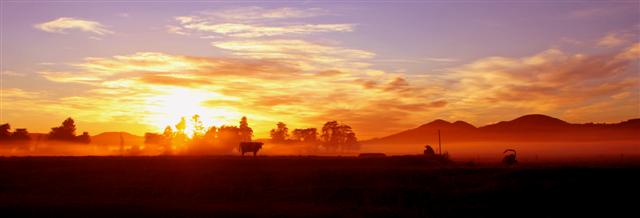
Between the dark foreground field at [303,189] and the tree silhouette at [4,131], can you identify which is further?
the tree silhouette at [4,131]

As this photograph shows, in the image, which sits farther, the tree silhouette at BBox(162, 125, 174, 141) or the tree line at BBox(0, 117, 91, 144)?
the tree silhouette at BBox(162, 125, 174, 141)

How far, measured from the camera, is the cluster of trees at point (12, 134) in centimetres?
11941

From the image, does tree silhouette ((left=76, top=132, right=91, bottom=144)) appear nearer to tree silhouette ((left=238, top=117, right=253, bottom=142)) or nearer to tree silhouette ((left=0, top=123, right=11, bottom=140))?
tree silhouette ((left=0, top=123, right=11, bottom=140))

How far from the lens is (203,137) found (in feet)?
466

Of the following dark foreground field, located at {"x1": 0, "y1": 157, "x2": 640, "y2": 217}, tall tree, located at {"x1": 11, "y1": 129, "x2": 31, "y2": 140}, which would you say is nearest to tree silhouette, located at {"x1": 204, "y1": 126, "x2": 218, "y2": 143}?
tall tree, located at {"x1": 11, "y1": 129, "x2": 31, "y2": 140}

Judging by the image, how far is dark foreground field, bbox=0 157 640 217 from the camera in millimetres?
39625

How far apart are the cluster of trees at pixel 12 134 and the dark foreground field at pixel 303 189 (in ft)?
220

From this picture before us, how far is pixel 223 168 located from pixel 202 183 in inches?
169

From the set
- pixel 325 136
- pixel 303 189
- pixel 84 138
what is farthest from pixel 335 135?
pixel 303 189

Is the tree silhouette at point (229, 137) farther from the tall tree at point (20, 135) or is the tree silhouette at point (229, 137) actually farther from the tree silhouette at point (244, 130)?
the tall tree at point (20, 135)

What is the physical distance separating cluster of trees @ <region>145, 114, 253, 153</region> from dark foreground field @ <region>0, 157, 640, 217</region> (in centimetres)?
7196

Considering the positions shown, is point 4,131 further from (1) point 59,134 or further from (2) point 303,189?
(2) point 303,189

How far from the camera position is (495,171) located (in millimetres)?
48625

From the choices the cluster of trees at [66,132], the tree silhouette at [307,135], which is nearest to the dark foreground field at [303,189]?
the cluster of trees at [66,132]
